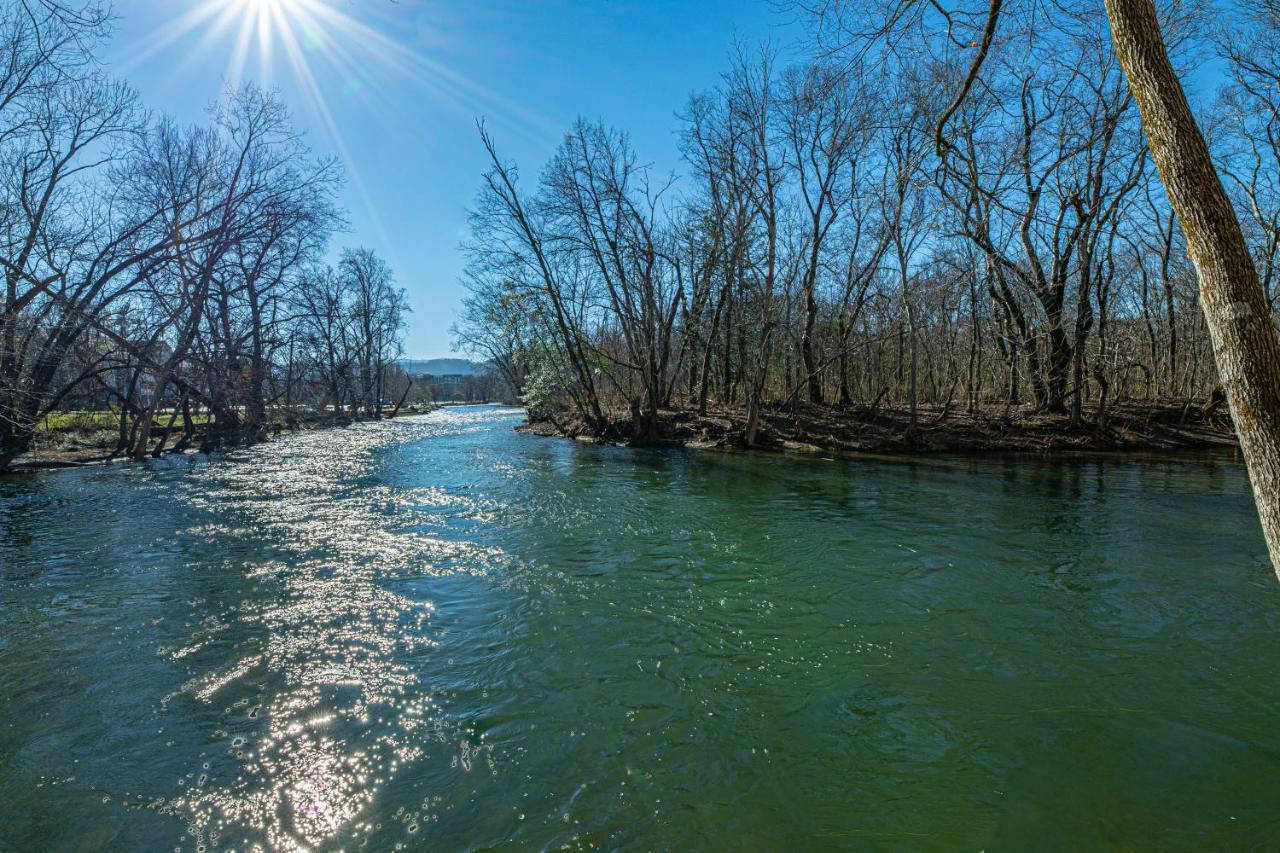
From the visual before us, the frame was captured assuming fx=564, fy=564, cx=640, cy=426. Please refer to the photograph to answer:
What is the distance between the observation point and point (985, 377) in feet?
104

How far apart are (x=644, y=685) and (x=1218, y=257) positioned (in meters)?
3.96

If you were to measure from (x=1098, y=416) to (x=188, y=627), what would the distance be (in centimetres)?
2384

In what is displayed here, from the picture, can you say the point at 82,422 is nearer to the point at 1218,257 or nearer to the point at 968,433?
the point at 1218,257

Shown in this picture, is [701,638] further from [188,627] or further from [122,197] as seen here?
[122,197]

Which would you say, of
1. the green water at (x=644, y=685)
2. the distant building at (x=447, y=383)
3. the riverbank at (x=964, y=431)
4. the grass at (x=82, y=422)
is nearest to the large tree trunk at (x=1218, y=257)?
the green water at (x=644, y=685)

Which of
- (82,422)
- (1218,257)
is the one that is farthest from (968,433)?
(82,422)

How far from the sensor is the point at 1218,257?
2.39m

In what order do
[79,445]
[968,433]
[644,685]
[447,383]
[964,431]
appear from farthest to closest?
[447,383] < [79,445] < [964,431] < [968,433] < [644,685]

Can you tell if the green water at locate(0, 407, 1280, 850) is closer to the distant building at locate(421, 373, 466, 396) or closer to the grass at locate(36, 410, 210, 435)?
the grass at locate(36, 410, 210, 435)

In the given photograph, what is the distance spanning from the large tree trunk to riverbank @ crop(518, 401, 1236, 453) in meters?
16.6

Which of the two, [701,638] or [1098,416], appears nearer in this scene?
[701,638]

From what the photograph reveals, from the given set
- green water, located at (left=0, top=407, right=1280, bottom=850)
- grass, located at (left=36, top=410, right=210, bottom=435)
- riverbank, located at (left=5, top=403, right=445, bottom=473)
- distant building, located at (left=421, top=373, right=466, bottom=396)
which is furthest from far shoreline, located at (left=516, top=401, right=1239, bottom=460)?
distant building, located at (left=421, top=373, right=466, bottom=396)

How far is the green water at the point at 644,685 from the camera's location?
9.24 feet

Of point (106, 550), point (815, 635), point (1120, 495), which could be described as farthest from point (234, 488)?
point (1120, 495)
